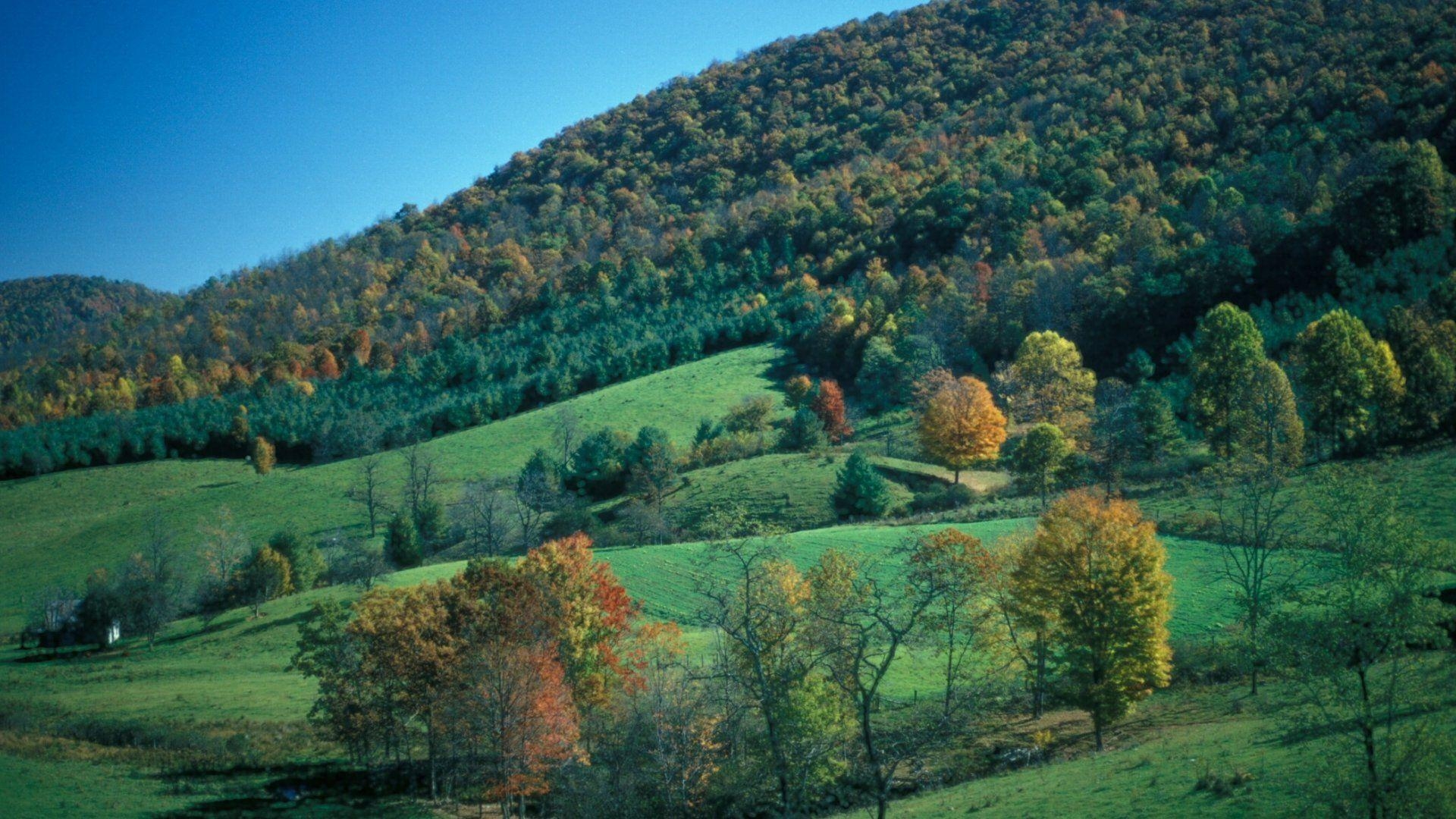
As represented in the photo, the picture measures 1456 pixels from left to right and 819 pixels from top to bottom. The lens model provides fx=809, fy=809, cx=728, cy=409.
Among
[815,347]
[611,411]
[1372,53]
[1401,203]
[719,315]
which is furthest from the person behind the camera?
[719,315]

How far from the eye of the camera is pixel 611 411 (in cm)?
10644

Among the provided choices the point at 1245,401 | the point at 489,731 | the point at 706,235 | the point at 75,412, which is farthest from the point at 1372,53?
the point at 75,412

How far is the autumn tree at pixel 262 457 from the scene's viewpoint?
110m

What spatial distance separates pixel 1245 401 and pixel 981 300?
54.2 meters

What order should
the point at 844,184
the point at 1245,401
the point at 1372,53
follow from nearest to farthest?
the point at 1245,401 < the point at 1372,53 < the point at 844,184

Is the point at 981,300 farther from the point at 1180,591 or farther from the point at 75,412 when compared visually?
the point at 75,412

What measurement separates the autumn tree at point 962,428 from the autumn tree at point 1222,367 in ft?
53.0

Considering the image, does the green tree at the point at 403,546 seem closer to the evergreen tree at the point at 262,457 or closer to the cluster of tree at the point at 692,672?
the cluster of tree at the point at 692,672

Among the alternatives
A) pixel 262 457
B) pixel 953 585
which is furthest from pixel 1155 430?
pixel 262 457

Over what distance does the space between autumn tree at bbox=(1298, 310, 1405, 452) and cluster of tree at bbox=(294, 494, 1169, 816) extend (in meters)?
33.6

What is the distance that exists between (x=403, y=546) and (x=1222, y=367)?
70462mm

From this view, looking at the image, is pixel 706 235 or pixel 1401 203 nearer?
pixel 1401 203

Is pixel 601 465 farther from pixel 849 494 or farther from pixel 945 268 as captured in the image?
pixel 945 268

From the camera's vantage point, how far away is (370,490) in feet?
277
